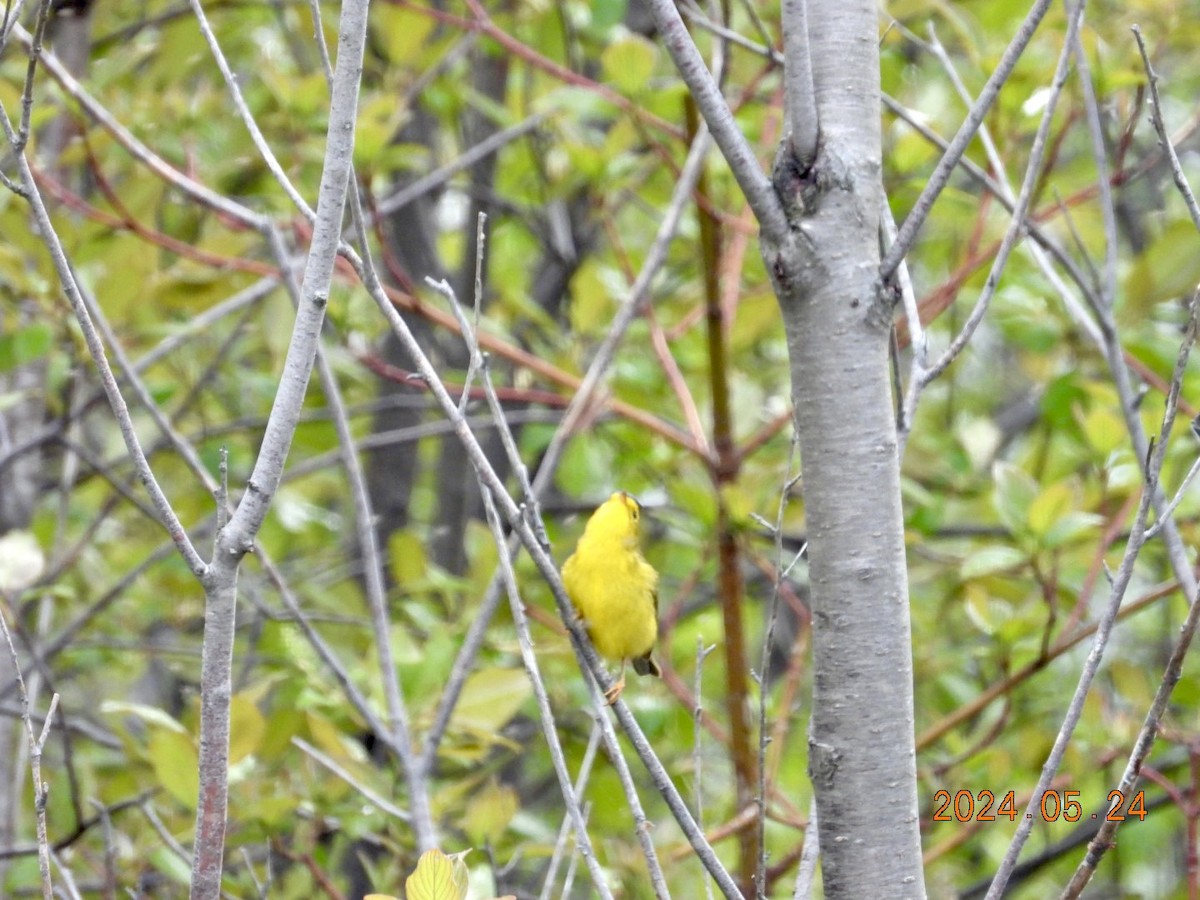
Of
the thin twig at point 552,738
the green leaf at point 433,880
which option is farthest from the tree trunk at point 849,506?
the green leaf at point 433,880

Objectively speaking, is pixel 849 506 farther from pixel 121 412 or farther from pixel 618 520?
pixel 618 520

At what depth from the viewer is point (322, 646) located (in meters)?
2.55

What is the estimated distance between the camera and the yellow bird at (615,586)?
10.7 ft

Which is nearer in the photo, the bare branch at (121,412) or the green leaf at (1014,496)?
the bare branch at (121,412)

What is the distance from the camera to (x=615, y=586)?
327 centimetres

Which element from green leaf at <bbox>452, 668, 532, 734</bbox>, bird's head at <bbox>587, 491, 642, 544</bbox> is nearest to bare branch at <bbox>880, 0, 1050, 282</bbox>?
green leaf at <bbox>452, 668, 532, 734</bbox>

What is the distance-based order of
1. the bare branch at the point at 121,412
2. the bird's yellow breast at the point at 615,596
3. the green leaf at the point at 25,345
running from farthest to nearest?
the green leaf at the point at 25,345 → the bird's yellow breast at the point at 615,596 → the bare branch at the point at 121,412

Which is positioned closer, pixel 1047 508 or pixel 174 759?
pixel 174 759

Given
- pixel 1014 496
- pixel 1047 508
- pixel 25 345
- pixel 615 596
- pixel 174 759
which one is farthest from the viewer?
pixel 25 345

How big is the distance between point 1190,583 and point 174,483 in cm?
455

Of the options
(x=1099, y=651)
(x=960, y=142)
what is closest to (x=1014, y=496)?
(x=1099, y=651)

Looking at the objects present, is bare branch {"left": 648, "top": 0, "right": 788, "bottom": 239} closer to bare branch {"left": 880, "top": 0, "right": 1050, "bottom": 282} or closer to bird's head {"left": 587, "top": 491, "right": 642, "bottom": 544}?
bare branch {"left": 880, "top": 0, "right": 1050, "bottom": 282}

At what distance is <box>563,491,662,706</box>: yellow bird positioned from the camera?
128 inches

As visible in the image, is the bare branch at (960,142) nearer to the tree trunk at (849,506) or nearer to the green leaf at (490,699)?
the tree trunk at (849,506)
